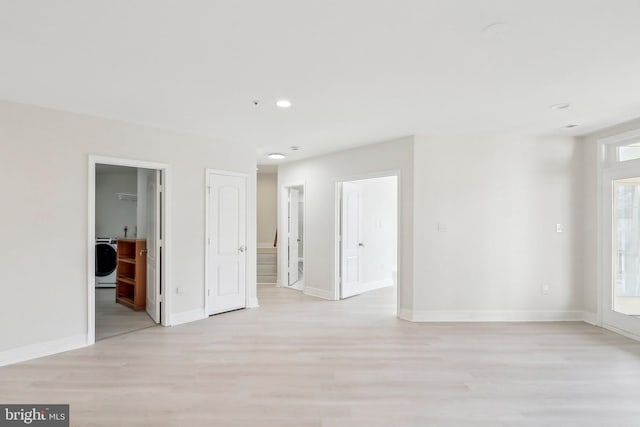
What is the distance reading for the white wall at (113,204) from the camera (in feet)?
25.1

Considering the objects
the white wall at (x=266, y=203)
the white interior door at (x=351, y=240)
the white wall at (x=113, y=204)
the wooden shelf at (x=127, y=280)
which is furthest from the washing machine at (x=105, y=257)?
the white interior door at (x=351, y=240)

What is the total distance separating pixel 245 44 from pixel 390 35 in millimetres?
947

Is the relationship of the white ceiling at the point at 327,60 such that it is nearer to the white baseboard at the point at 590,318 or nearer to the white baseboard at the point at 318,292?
the white baseboard at the point at 590,318

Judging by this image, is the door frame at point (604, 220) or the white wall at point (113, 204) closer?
the door frame at point (604, 220)

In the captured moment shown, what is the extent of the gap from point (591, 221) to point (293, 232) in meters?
5.01

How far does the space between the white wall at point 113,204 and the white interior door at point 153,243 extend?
2835mm

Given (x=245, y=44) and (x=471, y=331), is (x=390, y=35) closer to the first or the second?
(x=245, y=44)

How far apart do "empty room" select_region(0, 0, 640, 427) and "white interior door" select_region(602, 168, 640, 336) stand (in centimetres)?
2

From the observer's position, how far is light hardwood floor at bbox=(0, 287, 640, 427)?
2498 mm

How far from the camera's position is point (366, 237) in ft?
23.0

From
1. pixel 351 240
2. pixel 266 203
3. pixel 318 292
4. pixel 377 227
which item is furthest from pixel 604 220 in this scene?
pixel 266 203

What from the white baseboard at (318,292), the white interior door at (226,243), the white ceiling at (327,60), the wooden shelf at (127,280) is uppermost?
the white ceiling at (327,60)

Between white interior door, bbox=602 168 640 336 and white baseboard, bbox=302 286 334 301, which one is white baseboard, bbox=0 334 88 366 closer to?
white baseboard, bbox=302 286 334 301

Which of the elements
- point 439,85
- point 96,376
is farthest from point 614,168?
point 96,376
